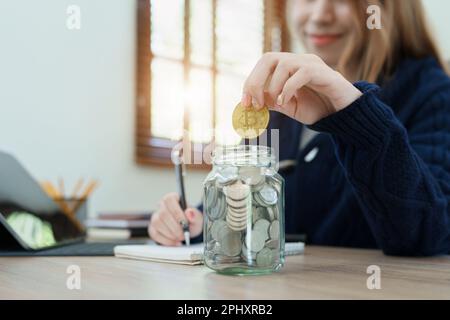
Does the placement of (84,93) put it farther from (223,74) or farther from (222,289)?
(222,289)

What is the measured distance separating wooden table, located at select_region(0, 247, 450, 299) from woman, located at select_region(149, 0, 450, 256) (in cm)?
10

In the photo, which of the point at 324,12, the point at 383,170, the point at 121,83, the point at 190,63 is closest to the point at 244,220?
the point at 383,170

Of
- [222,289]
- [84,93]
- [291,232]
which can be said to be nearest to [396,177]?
[222,289]

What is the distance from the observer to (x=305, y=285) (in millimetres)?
430

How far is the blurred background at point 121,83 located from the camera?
149 centimetres

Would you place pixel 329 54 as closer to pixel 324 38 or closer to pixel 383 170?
pixel 324 38

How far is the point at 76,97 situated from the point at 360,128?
4.06 feet

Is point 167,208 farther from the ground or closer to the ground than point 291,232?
farther from the ground

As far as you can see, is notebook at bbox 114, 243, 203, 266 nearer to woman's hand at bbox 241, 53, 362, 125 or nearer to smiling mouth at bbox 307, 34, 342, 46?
woman's hand at bbox 241, 53, 362, 125

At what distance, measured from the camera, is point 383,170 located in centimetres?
65

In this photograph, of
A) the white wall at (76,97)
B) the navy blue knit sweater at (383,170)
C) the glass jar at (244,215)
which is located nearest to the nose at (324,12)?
the navy blue knit sweater at (383,170)

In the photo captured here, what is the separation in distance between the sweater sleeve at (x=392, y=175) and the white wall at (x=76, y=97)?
110 cm
